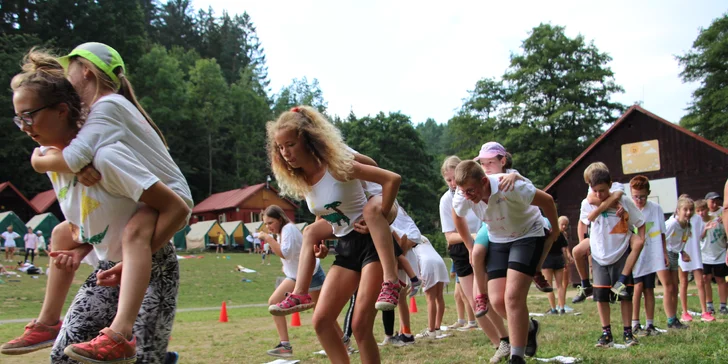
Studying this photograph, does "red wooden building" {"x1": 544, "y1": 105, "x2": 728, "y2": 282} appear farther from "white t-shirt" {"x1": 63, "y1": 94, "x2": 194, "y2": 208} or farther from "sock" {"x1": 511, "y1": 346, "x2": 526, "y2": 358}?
"white t-shirt" {"x1": 63, "y1": 94, "x2": 194, "y2": 208}

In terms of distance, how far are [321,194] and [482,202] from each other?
1696mm

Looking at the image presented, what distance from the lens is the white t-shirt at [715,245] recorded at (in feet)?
39.3

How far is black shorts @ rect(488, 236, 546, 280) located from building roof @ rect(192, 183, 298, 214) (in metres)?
62.5

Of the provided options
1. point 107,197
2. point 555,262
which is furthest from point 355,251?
point 555,262

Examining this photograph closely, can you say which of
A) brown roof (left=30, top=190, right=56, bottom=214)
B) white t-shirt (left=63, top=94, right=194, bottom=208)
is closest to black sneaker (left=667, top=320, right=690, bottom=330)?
white t-shirt (left=63, top=94, right=194, bottom=208)

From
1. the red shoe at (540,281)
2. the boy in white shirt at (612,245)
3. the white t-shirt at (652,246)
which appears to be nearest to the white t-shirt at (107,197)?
the red shoe at (540,281)

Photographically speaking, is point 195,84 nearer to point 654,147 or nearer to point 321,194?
point 654,147

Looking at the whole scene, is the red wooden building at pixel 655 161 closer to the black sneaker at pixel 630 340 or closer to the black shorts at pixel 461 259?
the black sneaker at pixel 630 340

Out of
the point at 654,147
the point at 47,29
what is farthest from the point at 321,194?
the point at 47,29

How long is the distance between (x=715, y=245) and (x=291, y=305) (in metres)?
10.1

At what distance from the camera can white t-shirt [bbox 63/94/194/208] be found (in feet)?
9.89

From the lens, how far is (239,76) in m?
104

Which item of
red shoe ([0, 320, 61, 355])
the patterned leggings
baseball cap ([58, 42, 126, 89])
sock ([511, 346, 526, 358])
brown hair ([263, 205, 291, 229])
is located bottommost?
sock ([511, 346, 526, 358])

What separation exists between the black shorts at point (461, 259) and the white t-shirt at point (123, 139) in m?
4.67
